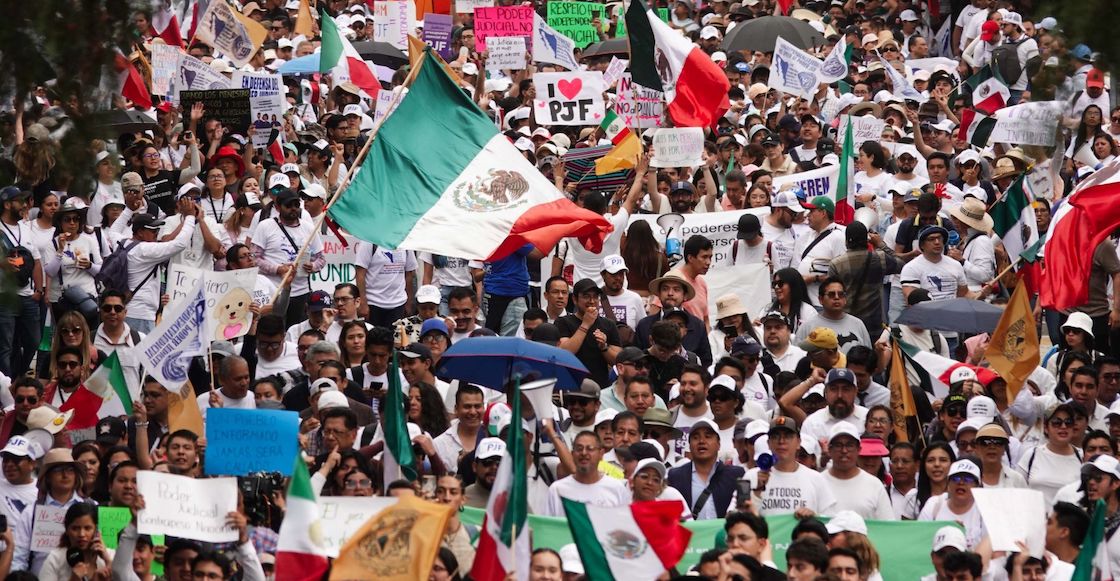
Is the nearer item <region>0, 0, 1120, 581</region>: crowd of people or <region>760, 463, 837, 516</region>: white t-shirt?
<region>0, 0, 1120, 581</region>: crowd of people

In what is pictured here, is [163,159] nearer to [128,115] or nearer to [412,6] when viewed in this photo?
[128,115]

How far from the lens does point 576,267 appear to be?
18.6 metres

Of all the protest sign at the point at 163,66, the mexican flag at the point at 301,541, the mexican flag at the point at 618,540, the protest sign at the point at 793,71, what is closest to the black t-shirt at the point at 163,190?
the protest sign at the point at 163,66

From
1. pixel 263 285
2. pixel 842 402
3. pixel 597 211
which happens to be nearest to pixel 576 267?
pixel 597 211

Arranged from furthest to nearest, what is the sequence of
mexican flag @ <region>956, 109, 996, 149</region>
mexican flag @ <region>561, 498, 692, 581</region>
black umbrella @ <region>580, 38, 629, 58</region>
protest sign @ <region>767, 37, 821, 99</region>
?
black umbrella @ <region>580, 38, 629, 58</region> < protest sign @ <region>767, 37, 821, 99</region> < mexican flag @ <region>956, 109, 996, 149</region> < mexican flag @ <region>561, 498, 692, 581</region>

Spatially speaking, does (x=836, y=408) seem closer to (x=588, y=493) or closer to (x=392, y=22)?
(x=588, y=493)

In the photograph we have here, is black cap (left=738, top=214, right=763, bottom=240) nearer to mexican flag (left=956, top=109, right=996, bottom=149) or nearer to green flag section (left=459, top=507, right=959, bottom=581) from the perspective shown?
mexican flag (left=956, top=109, right=996, bottom=149)

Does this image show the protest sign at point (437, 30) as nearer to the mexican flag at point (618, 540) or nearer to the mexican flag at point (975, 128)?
the mexican flag at point (975, 128)

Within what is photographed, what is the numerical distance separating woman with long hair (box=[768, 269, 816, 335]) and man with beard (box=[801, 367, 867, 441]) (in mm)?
2334

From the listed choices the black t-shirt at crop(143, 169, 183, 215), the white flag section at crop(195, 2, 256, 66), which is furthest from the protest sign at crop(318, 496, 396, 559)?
the white flag section at crop(195, 2, 256, 66)

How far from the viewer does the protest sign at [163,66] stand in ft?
72.9

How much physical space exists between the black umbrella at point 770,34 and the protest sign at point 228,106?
7656 mm

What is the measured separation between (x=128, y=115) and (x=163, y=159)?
53cm

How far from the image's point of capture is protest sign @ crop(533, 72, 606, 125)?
2300 cm
